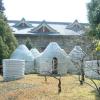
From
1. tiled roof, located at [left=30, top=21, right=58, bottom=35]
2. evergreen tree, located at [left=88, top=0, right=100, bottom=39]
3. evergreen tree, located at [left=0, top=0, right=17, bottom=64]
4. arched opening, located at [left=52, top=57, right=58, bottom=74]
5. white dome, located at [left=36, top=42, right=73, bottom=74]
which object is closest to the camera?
evergreen tree, located at [left=88, top=0, right=100, bottom=39]

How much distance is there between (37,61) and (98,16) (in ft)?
41.7

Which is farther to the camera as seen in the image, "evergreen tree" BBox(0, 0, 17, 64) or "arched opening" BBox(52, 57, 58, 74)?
"evergreen tree" BBox(0, 0, 17, 64)

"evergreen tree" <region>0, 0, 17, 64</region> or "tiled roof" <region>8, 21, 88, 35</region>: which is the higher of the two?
"tiled roof" <region>8, 21, 88, 35</region>

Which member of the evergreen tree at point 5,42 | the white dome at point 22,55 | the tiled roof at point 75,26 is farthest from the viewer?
the tiled roof at point 75,26

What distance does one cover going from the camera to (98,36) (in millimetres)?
14984

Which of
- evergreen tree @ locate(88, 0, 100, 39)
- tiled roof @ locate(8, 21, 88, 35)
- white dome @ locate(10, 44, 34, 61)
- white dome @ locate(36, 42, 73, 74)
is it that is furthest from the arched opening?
tiled roof @ locate(8, 21, 88, 35)

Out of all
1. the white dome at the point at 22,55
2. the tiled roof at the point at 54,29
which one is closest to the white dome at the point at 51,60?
the white dome at the point at 22,55

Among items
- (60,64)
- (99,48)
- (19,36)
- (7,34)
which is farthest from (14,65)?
(19,36)

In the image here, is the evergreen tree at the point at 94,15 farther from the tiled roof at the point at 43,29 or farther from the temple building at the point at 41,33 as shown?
the tiled roof at the point at 43,29

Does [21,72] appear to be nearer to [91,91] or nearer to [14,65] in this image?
[14,65]

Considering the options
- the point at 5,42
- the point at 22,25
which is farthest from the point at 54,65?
the point at 22,25

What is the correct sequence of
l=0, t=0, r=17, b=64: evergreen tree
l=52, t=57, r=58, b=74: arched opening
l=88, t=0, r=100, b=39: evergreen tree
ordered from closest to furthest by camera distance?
l=88, t=0, r=100, b=39: evergreen tree → l=52, t=57, r=58, b=74: arched opening → l=0, t=0, r=17, b=64: evergreen tree

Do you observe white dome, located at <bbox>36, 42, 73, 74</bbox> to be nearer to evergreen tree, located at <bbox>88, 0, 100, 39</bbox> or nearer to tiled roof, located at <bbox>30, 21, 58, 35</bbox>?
evergreen tree, located at <bbox>88, 0, 100, 39</bbox>

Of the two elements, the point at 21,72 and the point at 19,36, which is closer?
the point at 21,72
